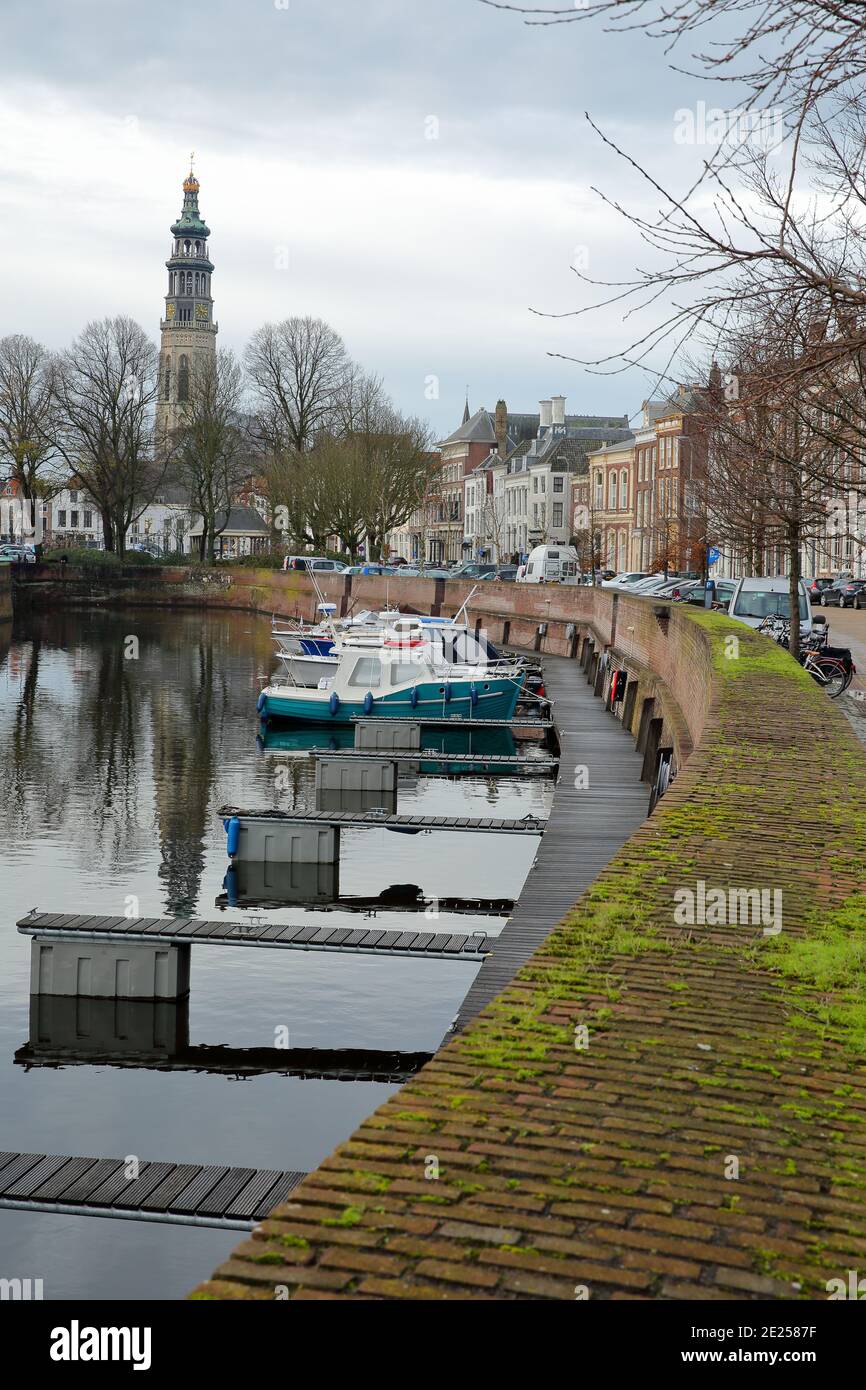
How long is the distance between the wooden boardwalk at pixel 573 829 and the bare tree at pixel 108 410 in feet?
174

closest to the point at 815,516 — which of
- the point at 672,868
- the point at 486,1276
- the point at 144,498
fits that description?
the point at 672,868

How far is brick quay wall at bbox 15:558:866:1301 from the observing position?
12.8 ft

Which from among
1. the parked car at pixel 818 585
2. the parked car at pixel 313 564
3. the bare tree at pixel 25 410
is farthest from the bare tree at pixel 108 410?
the parked car at pixel 818 585

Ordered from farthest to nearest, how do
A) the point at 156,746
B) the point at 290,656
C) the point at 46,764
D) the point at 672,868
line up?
the point at 290,656, the point at 156,746, the point at 46,764, the point at 672,868

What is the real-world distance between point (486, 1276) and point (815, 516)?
2247 cm

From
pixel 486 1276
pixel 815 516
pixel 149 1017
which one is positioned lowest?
pixel 149 1017

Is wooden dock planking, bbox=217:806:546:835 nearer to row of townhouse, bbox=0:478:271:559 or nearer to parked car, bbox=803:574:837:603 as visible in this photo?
parked car, bbox=803:574:837:603

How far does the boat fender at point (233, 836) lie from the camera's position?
19500mm

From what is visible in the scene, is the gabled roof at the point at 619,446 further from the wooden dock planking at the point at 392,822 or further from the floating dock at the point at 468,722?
the wooden dock planking at the point at 392,822

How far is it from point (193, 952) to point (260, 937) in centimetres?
276

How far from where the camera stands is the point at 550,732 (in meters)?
35.1

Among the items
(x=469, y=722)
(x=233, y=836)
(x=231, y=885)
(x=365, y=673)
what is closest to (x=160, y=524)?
(x=365, y=673)
